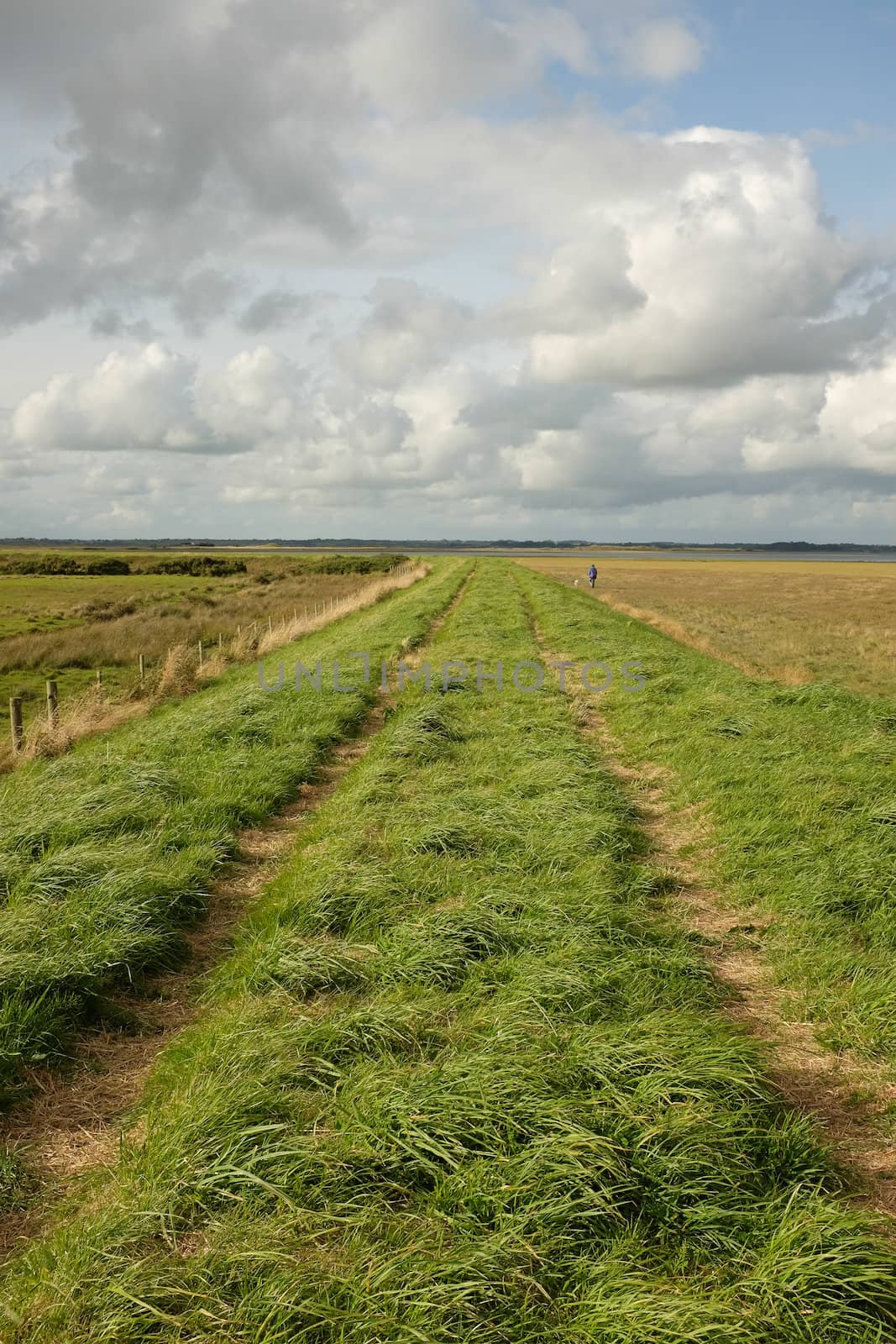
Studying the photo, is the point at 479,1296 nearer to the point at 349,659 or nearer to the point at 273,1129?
the point at 273,1129

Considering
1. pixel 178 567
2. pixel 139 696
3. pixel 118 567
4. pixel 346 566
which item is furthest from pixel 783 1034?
pixel 178 567

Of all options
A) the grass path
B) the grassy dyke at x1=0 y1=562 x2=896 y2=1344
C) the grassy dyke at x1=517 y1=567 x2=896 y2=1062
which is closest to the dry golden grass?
the grassy dyke at x1=0 y1=562 x2=896 y2=1344

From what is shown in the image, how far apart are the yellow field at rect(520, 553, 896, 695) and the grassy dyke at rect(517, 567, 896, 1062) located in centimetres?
880

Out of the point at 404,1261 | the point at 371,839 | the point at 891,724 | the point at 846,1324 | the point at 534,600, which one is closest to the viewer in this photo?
the point at 846,1324

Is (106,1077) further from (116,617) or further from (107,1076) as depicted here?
(116,617)

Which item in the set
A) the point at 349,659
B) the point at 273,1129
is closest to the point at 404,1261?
the point at 273,1129

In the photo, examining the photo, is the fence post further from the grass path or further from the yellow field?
the yellow field

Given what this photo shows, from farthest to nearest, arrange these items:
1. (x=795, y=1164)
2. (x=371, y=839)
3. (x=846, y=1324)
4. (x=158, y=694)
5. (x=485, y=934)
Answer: (x=158, y=694), (x=371, y=839), (x=485, y=934), (x=795, y=1164), (x=846, y=1324)

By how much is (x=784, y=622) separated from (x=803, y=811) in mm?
37641

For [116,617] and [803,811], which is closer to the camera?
[803,811]

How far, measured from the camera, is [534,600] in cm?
3706

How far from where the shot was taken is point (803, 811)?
839cm

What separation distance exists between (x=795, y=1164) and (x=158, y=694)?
16870mm

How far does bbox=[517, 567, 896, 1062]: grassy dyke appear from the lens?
223 inches
